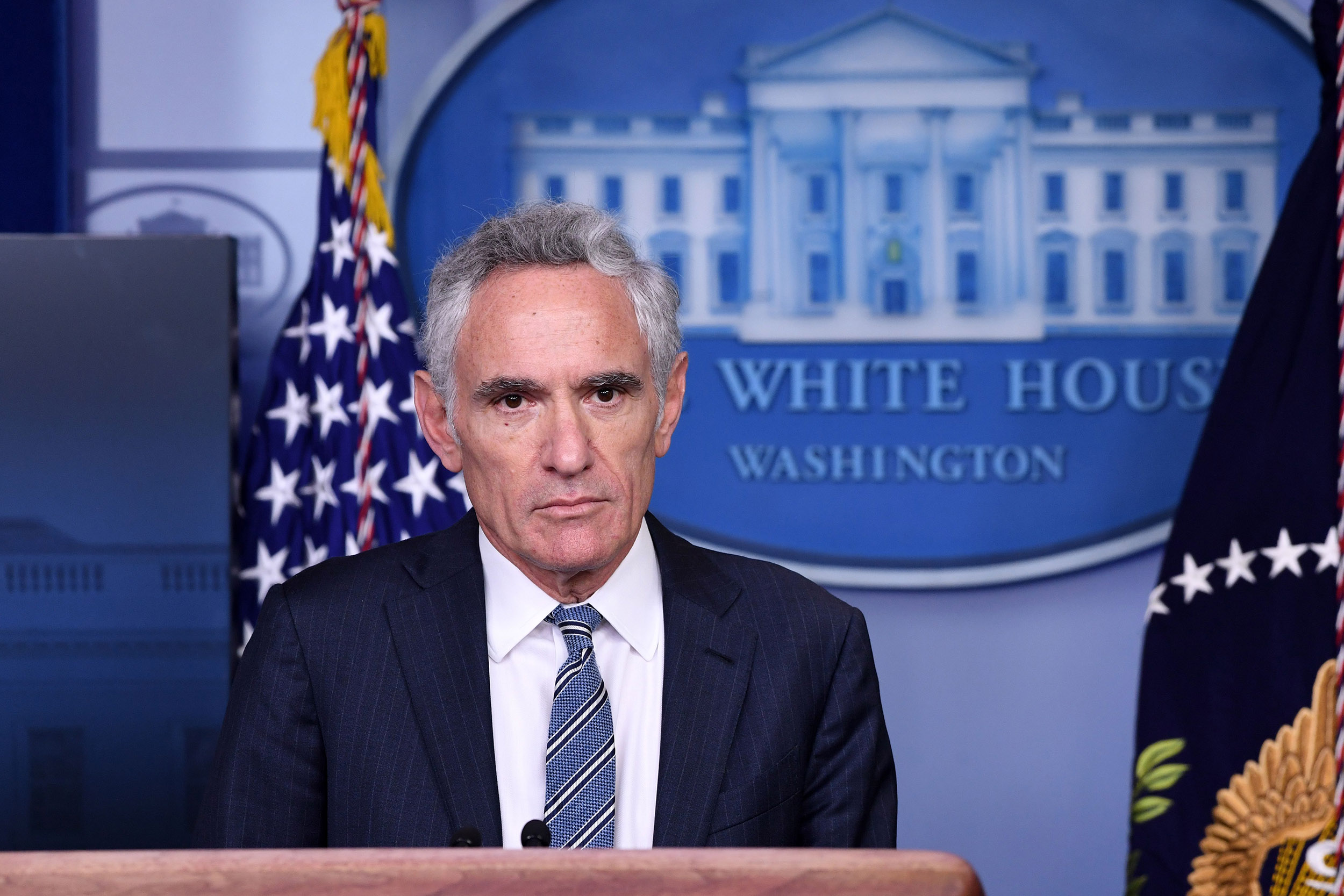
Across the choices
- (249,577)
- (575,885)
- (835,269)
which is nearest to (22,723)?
(249,577)

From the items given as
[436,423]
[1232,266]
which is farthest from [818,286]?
[436,423]

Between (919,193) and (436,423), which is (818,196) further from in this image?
(436,423)

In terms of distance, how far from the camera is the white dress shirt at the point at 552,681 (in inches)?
50.1

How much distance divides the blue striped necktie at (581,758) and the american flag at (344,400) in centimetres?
122

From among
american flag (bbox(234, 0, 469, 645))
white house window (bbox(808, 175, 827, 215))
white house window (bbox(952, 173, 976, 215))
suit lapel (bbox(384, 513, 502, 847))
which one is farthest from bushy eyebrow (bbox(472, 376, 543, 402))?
white house window (bbox(952, 173, 976, 215))

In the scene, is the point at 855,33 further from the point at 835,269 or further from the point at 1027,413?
the point at 1027,413

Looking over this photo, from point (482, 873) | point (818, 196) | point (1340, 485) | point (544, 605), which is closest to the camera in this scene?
point (482, 873)

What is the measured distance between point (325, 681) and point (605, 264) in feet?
1.73

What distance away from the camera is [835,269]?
275 centimetres

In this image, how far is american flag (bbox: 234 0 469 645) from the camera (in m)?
2.44

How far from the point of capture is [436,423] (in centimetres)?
140

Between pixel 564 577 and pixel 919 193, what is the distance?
66.8 inches

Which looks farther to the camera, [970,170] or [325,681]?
[970,170]

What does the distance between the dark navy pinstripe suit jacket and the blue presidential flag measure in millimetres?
1068
